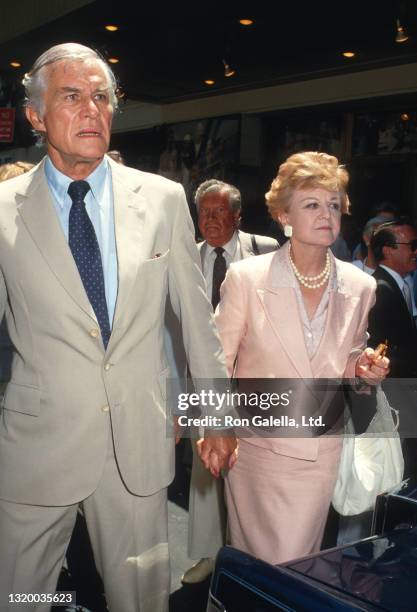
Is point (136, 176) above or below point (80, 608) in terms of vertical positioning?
above

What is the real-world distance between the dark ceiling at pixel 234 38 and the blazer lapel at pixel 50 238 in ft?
19.7

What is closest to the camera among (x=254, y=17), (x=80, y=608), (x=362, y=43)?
(x=80, y=608)

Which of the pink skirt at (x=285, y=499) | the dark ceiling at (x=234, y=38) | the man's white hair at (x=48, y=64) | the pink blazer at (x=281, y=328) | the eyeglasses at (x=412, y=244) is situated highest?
the dark ceiling at (x=234, y=38)

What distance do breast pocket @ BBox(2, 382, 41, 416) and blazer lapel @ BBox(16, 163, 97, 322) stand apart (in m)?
0.29

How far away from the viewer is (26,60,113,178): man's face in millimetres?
1955

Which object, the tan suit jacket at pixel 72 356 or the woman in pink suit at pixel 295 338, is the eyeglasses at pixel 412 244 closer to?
the woman in pink suit at pixel 295 338

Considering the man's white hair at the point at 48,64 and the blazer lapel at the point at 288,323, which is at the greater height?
the man's white hair at the point at 48,64

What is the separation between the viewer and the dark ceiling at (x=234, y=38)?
7.47 metres

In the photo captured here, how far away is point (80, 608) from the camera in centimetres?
276

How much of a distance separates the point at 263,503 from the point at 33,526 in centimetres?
93

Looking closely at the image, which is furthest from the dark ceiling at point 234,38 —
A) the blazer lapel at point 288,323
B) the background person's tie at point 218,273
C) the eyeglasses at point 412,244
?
the blazer lapel at point 288,323

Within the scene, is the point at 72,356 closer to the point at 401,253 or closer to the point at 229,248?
the point at 229,248

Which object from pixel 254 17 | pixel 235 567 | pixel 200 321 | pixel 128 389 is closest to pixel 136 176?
pixel 200 321

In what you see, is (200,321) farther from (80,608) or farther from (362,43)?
(362,43)
